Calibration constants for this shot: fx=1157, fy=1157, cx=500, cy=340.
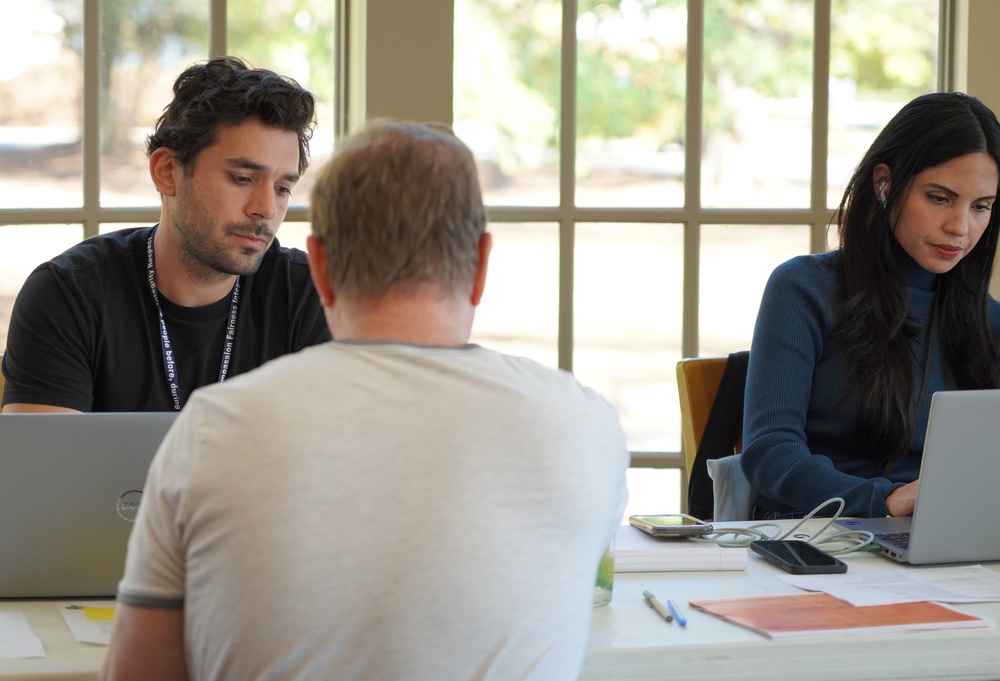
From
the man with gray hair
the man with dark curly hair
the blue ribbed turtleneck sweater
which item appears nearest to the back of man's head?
the man with gray hair

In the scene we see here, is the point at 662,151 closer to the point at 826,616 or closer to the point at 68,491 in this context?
the point at 826,616

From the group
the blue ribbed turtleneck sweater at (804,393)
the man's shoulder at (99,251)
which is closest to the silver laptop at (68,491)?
the man's shoulder at (99,251)

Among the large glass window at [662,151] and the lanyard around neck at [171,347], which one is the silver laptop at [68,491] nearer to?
the lanyard around neck at [171,347]

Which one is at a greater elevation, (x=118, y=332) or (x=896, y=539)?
(x=118, y=332)

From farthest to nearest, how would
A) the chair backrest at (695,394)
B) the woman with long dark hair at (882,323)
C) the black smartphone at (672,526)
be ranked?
the chair backrest at (695,394), the woman with long dark hair at (882,323), the black smartphone at (672,526)

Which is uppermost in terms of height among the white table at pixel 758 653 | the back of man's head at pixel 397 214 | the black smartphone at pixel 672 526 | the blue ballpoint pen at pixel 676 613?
the back of man's head at pixel 397 214

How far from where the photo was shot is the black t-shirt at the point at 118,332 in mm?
1973

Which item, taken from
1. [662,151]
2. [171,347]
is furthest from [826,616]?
[662,151]

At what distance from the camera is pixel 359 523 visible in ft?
2.97

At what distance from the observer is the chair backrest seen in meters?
2.37

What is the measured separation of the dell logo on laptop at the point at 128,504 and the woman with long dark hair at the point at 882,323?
117cm

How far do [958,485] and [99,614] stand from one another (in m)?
1.11

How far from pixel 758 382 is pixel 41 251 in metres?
1.95

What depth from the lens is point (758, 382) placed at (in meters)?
2.16
